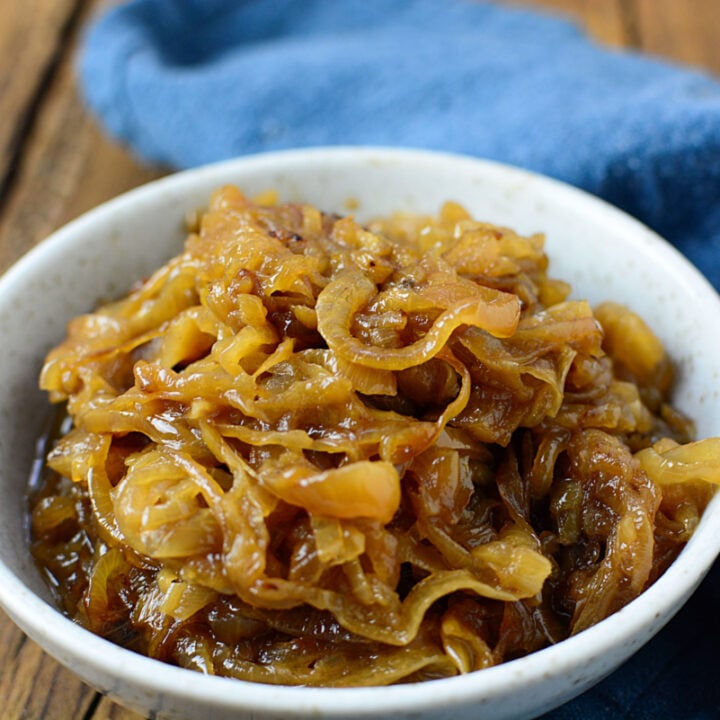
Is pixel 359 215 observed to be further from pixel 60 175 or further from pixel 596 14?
pixel 596 14

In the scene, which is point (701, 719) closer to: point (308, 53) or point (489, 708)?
point (489, 708)

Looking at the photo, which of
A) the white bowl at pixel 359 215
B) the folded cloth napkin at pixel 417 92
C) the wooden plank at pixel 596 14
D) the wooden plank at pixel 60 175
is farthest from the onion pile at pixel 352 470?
the wooden plank at pixel 596 14

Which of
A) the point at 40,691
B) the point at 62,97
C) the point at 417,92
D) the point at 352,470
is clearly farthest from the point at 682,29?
the point at 40,691

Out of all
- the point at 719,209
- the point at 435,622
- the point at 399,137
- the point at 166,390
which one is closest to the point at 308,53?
the point at 399,137

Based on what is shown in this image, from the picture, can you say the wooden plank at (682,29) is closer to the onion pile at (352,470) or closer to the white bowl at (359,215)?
the white bowl at (359,215)

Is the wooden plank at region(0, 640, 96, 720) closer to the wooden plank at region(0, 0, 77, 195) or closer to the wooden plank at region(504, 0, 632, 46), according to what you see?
the wooden plank at region(0, 0, 77, 195)

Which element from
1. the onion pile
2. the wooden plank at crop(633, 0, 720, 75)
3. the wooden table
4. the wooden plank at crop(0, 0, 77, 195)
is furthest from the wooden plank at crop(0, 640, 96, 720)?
the wooden plank at crop(633, 0, 720, 75)

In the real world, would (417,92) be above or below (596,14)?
above
